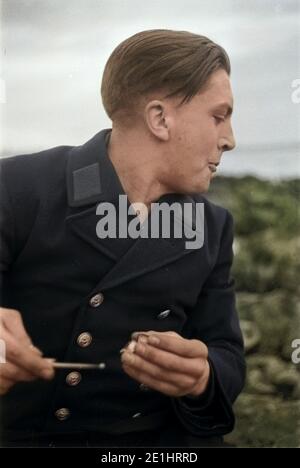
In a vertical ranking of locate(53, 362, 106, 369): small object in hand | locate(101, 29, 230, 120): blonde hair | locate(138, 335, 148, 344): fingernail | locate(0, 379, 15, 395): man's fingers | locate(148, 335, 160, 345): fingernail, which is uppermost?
locate(101, 29, 230, 120): blonde hair

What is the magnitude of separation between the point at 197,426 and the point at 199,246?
52 centimetres

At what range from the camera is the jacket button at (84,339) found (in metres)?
2.46

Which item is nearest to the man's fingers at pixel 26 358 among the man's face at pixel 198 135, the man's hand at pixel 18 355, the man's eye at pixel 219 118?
the man's hand at pixel 18 355

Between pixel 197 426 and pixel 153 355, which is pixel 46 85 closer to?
pixel 153 355

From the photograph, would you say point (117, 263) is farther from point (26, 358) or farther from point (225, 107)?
point (225, 107)

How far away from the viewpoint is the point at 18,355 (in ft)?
7.87

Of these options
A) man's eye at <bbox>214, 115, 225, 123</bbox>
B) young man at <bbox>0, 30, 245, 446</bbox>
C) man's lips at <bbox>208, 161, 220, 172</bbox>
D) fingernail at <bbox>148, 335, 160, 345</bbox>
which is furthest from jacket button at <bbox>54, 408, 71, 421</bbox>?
man's eye at <bbox>214, 115, 225, 123</bbox>

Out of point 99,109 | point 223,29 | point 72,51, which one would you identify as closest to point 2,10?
point 72,51

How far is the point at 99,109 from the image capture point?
2537 mm

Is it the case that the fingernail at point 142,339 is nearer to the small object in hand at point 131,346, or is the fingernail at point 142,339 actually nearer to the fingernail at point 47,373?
the small object in hand at point 131,346

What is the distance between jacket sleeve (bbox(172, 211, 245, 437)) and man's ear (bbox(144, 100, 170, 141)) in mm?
341

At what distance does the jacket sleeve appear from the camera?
2.58 metres

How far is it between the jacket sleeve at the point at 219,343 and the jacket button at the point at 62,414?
31 cm

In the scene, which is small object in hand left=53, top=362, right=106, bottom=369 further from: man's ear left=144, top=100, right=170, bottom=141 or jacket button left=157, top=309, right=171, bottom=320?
man's ear left=144, top=100, right=170, bottom=141
